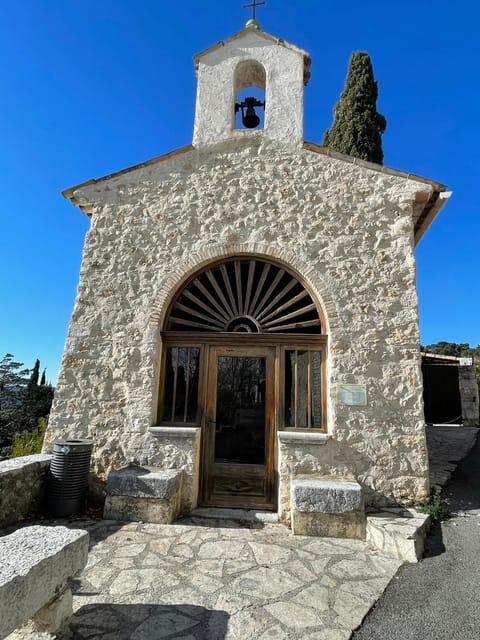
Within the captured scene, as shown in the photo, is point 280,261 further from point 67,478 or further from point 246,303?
point 67,478

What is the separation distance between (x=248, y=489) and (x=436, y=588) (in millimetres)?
2464

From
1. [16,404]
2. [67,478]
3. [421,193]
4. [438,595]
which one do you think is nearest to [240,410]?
[67,478]

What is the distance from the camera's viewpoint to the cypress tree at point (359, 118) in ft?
35.5

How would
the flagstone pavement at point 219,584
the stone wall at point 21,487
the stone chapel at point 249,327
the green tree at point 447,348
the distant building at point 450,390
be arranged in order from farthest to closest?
the green tree at point 447,348, the distant building at point 450,390, the stone chapel at point 249,327, the stone wall at point 21,487, the flagstone pavement at point 219,584

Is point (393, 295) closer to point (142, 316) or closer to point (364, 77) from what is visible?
point (142, 316)

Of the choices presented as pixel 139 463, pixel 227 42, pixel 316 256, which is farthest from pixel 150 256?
pixel 227 42

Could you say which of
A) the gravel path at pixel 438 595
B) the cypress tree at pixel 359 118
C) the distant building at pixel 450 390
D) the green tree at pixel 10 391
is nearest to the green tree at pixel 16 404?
the green tree at pixel 10 391

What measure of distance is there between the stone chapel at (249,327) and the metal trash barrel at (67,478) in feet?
1.05

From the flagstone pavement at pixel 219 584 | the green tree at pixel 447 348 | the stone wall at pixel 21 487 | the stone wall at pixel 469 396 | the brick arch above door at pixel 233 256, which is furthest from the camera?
the green tree at pixel 447 348

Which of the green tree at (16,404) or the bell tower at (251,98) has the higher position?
the bell tower at (251,98)

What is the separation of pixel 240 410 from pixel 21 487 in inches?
111

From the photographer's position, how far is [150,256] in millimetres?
5496

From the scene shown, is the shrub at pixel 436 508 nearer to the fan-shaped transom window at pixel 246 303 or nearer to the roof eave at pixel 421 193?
the fan-shaped transom window at pixel 246 303

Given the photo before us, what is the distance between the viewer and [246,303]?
17.5ft
